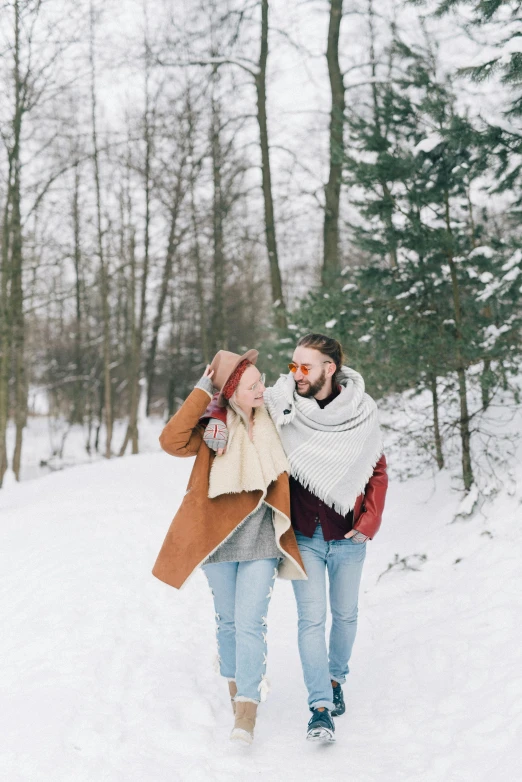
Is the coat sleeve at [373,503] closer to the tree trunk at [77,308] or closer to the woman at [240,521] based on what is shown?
the woman at [240,521]

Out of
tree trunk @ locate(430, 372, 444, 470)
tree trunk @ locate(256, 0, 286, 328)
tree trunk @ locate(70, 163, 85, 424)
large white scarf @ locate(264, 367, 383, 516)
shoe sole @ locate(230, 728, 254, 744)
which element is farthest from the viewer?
tree trunk @ locate(70, 163, 85, 424)

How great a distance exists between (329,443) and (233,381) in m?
0.57

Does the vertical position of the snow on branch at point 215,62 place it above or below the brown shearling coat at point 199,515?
above

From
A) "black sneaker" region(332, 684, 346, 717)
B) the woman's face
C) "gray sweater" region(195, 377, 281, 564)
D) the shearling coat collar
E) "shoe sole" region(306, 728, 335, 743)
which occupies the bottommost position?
"black sneaker" region(332, 684, 346, 717)

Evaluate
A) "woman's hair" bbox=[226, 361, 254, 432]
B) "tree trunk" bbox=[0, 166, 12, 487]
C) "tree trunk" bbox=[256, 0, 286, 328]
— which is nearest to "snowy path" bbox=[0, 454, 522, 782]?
"woman's hair" bbox=[226, 361, 254, 432]

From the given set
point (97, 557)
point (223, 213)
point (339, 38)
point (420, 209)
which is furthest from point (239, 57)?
point (97, 557)

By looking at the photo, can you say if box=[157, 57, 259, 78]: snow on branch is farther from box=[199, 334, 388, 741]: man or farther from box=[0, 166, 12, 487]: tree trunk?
box=[199, 334, 388, 741]: man

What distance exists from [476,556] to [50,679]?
333 cm

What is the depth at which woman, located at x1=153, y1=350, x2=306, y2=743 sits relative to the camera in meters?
3.40

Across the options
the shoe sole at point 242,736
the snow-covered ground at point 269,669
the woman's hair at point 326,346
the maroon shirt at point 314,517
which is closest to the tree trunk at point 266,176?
the snow-covered ground at point 269,669

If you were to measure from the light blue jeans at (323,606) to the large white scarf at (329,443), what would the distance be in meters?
0.24

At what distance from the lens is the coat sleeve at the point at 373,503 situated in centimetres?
352

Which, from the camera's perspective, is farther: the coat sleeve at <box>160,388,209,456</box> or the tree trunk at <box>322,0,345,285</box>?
the tree trunk at <box>322,0,345,285</box>

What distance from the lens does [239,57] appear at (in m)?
14.4
